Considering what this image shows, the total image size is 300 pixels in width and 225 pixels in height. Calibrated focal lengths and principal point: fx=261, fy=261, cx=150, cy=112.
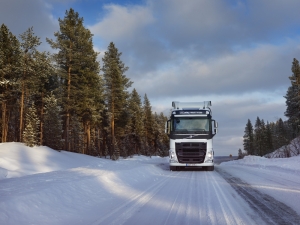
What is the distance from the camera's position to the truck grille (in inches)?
650

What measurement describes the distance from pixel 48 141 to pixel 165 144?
43.7 metres

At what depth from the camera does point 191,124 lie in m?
17.4

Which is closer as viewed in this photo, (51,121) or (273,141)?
(51,121)

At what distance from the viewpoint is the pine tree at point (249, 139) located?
329 feet

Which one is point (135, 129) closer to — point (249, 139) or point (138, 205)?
point (138, 205)

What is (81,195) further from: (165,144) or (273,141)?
(273,141)

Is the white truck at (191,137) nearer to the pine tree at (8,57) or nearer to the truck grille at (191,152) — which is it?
the truck grille at (191,152)

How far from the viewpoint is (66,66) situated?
28797 mm

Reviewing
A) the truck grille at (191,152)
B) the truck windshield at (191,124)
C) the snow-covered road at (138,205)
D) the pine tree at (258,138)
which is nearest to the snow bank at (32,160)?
the snow-covered road at (138,205)

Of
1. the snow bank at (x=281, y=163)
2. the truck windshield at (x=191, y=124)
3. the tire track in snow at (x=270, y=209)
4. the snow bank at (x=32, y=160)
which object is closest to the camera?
the tire track in snow at (x=270, y=209)

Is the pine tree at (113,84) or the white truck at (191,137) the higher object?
the pine tree at (113,84)

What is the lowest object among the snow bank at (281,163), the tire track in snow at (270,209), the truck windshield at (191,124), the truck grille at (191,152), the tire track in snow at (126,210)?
the tire track in snow at (126,210)

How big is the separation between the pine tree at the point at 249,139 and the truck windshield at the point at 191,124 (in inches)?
3509

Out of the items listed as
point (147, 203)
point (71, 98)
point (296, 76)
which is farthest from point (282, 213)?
point (296, 76)
